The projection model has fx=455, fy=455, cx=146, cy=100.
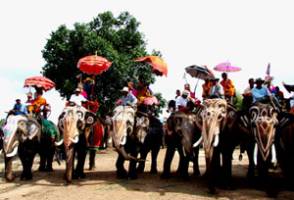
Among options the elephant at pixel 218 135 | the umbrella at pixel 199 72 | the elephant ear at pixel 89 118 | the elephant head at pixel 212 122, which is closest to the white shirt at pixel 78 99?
the elephant ear at pixel 89 118

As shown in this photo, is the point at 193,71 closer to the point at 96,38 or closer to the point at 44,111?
the point at 44,111

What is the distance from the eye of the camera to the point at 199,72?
49.7ft

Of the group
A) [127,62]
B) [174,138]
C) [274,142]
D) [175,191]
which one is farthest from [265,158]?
[127,62]

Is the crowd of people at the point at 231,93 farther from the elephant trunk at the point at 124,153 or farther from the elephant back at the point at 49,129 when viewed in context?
the elephant back at the point at 49,129

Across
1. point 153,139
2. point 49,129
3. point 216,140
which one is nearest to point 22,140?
point 49,129

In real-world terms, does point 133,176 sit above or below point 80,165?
below

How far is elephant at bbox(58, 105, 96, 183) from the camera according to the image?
44.5 ft

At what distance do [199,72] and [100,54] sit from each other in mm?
14026

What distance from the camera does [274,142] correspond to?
12.4 meters

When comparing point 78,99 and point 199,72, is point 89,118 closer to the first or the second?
point 78,99

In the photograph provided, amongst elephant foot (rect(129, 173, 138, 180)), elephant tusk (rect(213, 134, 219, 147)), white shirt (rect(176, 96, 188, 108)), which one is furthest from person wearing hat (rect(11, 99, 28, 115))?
elephant tusk (rect(213, 134, 219, 147))

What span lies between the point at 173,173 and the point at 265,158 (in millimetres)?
4777

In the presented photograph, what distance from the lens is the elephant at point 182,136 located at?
13.8 meters

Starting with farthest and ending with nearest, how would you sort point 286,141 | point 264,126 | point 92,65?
point 92,65 → point 286,141 → point 264,126
